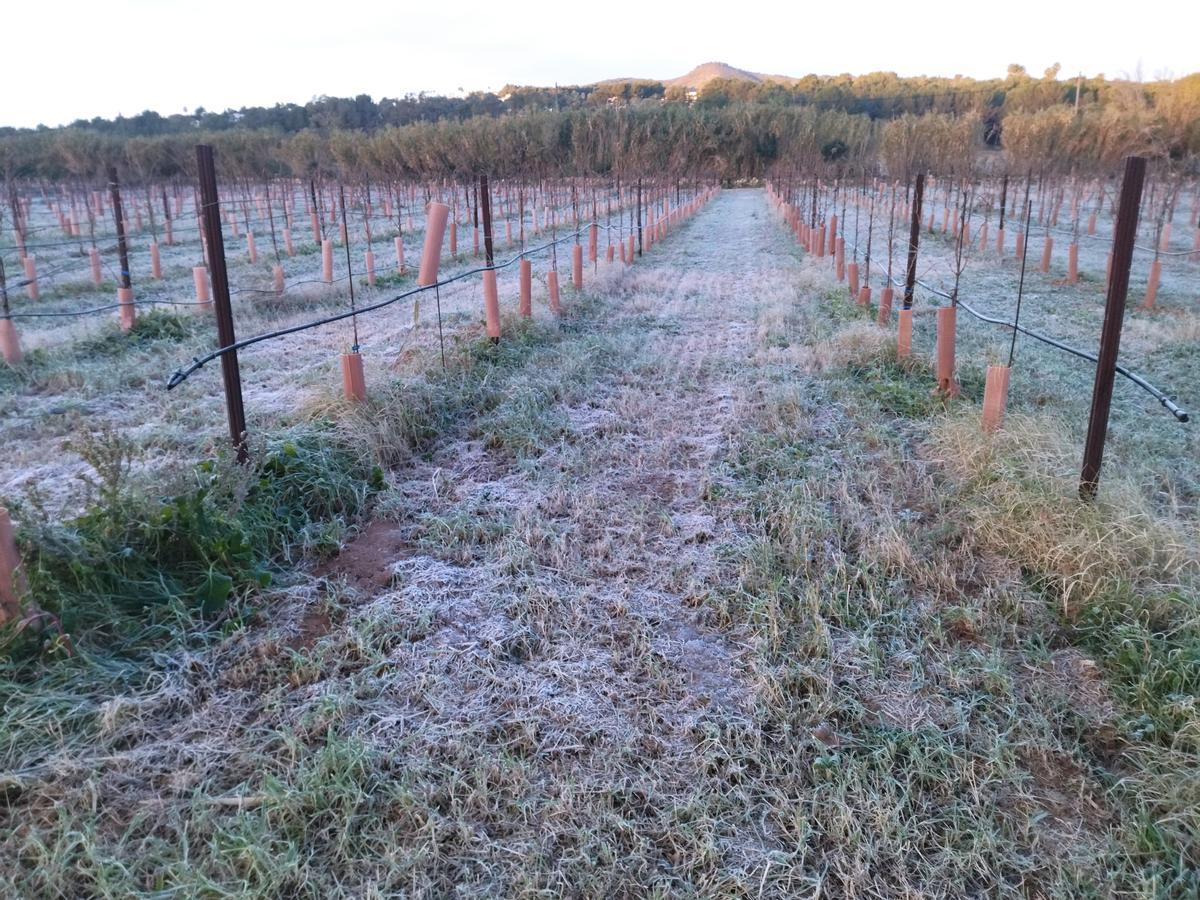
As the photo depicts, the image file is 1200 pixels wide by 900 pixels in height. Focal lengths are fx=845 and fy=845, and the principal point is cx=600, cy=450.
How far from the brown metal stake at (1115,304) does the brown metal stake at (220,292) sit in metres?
4.16

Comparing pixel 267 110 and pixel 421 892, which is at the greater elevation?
pixel 267 110

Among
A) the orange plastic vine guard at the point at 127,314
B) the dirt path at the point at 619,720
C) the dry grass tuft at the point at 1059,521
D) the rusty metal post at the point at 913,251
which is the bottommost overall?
the dirt path at the point at 619,720

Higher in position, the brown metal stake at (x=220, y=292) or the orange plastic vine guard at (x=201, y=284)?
the brown metal stake at (x=220, y=292)

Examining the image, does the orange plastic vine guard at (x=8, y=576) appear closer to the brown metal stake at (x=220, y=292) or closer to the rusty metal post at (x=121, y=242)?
the brown metal stake at (x=220, y=292)

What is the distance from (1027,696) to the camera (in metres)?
3.03

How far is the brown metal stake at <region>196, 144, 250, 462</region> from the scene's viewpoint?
13.7 feet

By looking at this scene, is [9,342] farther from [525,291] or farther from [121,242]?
[525,291]

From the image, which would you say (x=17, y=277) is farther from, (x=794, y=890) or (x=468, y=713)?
(x=794, y=890)

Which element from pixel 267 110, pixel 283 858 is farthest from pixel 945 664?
pixel 267 110

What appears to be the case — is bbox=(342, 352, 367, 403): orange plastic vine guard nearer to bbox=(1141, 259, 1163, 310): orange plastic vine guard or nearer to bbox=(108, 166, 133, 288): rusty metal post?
bbox=(108, 166, 133, 288): rusty metal post

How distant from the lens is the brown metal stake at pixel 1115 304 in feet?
12.5

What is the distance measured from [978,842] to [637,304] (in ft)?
31.3

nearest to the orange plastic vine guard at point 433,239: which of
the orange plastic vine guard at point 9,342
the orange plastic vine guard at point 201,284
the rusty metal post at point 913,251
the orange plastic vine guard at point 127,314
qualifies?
the rusty metal post at point 913,251

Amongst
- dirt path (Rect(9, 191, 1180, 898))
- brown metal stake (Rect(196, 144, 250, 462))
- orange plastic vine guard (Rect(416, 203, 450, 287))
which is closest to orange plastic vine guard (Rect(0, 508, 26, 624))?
dirt path (Rect(9, 191, 1180, 898))
